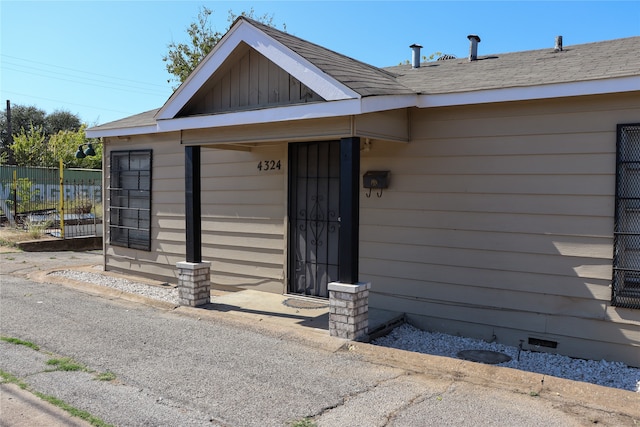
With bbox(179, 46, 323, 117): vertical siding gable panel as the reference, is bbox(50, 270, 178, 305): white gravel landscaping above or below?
below

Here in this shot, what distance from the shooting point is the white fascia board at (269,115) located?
5277mm

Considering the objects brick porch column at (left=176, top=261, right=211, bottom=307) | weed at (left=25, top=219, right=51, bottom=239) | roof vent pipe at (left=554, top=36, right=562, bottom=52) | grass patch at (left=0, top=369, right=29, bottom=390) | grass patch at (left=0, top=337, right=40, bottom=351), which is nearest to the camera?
grass patch at (left=0, top=369, right=29, bottom=390)

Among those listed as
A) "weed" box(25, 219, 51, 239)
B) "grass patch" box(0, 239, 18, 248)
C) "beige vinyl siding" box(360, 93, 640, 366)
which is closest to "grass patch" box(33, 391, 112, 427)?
"beige vinyl siding" box(360, 93, 640, 366)

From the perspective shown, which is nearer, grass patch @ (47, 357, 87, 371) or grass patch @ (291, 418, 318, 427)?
grass patch @ (291, 418, 318, 427)

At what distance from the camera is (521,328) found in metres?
5.76

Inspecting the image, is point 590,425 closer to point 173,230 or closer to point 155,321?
point 155,321

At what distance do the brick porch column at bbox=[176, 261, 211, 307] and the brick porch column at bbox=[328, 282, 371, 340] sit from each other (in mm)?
→ 2240

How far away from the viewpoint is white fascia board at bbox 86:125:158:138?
9096mm

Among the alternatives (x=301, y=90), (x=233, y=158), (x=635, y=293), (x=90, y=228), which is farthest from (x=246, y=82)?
(x=90, y=228)

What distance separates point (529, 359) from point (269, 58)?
172 inches

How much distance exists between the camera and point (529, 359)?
5.47 metres

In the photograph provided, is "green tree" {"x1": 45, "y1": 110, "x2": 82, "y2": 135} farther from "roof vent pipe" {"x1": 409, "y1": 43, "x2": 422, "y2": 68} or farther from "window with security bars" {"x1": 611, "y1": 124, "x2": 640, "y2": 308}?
"window with security bars" {"x1": 611, "y1": 124, "x2": 640, "y2": 308}

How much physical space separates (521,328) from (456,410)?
7.33 ft

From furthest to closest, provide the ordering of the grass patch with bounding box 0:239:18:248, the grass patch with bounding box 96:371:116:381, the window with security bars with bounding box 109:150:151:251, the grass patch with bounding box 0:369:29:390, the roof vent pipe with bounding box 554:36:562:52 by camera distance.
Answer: the grass patch with bounding box 0:239:18:248
the window with security bars with bounding box 109:150:151:251
the roof vent pipe with bounding box 554:36:562:52
the grass patch with bounding box 96:371:116:381
the grass patch with bounding box 0:369:29:390
